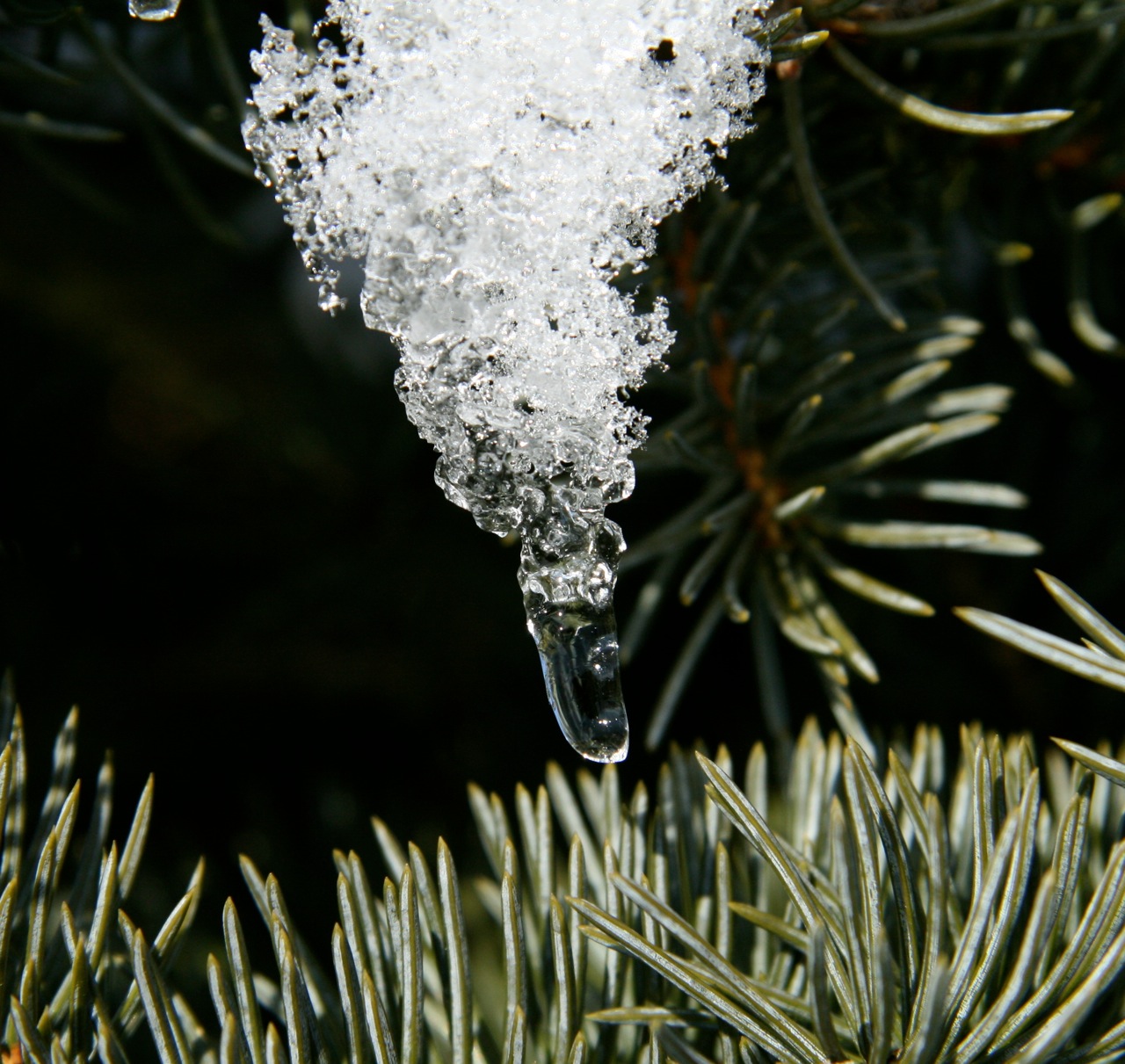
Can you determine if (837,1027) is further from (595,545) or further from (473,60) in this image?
(473,60)

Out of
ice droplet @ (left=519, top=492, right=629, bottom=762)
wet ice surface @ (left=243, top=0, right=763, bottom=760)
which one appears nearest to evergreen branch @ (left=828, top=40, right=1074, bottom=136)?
wet ice surface @ (left=243, top=0, right=763, bottom=760)

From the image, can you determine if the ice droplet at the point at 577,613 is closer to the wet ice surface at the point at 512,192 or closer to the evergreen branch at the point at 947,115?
the wet ice surface at the point at 512,192

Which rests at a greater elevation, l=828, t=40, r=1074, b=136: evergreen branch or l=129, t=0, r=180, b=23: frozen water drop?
l=828, t=40, r=1074, b=136: evergreen branch

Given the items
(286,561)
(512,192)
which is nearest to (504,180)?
(512,192)

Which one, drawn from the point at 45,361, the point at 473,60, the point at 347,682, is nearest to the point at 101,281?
the point at 45,361

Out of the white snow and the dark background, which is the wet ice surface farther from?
the dark background

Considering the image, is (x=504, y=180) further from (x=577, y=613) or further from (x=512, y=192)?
(x=577, y=613)
